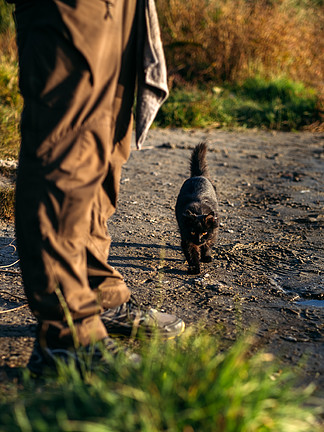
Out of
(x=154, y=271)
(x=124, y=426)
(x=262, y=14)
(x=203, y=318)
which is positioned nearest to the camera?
(x=124, y=426)

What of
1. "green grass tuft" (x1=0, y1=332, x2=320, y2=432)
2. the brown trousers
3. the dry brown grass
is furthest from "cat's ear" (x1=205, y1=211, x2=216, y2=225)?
the dry brown grass

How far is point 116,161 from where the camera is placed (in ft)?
7.58

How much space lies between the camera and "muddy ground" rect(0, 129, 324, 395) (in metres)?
2.64

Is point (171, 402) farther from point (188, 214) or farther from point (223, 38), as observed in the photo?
point (223, 38)

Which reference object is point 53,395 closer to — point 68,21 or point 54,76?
point 54,76

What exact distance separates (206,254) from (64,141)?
2.06m

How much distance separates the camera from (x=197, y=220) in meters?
3.90

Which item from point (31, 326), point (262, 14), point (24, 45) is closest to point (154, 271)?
point (31, 326)

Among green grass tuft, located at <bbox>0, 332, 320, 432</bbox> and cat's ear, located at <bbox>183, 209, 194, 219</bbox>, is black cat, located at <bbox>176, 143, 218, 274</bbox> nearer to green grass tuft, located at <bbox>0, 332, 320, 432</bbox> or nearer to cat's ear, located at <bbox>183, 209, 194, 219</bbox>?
cat's ear, located at <bbox>183, 209, 194, 219</bbox>

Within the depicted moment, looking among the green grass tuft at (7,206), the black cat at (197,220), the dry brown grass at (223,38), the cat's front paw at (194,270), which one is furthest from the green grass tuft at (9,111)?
the dry brown grass at (223,38)

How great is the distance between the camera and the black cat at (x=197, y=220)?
3713mm

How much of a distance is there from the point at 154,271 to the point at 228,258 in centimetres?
61

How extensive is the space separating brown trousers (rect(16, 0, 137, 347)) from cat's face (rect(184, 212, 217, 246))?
1.75 meters

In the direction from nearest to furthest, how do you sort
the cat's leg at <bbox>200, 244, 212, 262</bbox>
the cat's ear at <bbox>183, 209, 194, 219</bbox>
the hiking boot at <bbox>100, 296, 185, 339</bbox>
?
1. the hiking boot at <bbox>100, 296, 185, 339</bbox>
2. the cat's leg at <bbox>200, 244, 212, 262</bbox>
3. the cat's ear at <bbox>183, 209, 194, 219</bbox>
